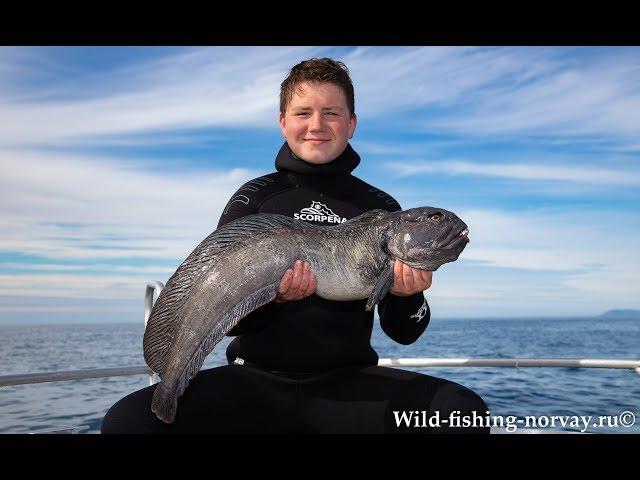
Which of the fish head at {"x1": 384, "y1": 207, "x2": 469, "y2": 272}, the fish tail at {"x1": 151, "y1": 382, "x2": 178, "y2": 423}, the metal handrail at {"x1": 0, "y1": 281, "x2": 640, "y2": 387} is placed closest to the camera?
the fish tail at {"x1": 151, "y1": 382, "x2": 178, "y2": 423}

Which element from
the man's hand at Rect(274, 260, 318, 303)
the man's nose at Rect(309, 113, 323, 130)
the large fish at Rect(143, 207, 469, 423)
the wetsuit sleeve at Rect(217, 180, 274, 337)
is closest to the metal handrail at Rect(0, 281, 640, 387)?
the wetsuit sleeve at Rect(217, 180, 274, 337)

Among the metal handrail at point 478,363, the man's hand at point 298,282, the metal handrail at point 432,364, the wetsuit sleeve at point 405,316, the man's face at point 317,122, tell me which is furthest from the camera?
the metal handrail at point 478,363

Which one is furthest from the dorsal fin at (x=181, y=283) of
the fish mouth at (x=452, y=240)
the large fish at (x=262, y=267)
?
the fish mouth at (x=452, y=240)

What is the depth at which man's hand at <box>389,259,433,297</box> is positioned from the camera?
3447 millimetres

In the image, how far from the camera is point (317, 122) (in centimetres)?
373

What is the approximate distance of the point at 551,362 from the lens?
552 cm

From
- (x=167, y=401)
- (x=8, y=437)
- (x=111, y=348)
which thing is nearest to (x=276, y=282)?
(x=167, y=401)

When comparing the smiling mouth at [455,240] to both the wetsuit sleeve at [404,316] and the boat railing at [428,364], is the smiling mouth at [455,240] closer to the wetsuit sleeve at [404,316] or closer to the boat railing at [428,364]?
the wetsuit sleeve at [404,316]

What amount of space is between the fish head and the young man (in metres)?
0.09

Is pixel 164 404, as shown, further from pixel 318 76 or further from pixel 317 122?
pixel 318 76

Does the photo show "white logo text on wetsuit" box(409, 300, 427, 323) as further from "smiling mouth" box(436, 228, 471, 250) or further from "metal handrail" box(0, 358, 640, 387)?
"metal handrail" box(0, 358, 640, 387)

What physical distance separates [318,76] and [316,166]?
593mm

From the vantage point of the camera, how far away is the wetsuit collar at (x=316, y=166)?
153 inches

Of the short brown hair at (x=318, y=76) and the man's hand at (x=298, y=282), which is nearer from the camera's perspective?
the man's hand at (x=298, y=282)
